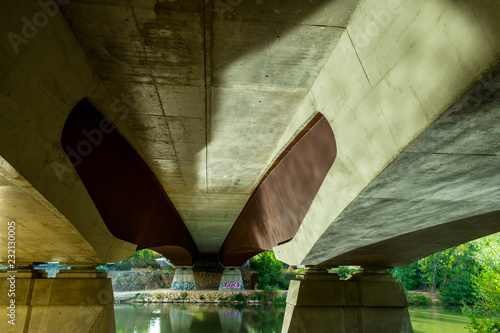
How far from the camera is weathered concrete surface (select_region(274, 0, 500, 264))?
3729 mm

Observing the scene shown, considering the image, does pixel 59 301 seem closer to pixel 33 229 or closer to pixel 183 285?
pixel 33 229

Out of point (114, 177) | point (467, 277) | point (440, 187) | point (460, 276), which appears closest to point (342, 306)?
point (440, 187)

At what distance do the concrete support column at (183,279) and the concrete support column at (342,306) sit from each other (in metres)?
38.9

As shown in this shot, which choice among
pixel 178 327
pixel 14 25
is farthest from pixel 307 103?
pixel 178 327

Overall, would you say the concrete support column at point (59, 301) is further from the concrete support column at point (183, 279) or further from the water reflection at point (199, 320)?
the concrete support column at point (183, 279)

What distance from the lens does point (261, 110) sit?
8.41m

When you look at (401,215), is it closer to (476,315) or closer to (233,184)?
(233,184)

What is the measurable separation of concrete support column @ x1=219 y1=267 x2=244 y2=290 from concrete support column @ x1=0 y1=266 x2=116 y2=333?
126ft

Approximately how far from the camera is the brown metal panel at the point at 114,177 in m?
7.36

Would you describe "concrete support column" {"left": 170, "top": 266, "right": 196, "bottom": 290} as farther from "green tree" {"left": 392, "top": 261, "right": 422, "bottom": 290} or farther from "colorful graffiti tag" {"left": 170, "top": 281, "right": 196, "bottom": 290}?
"green tree" {"left": 392, "top": 261, "right": 422, "bottom": 290}

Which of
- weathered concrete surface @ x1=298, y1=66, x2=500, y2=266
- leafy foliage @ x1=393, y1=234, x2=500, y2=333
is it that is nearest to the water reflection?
leafy foliage @ x1=393, y1=234, x2=500, y2=333

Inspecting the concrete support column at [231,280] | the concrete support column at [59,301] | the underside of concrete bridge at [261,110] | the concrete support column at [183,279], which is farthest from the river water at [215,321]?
the underside of concrete bridge at [261,110]

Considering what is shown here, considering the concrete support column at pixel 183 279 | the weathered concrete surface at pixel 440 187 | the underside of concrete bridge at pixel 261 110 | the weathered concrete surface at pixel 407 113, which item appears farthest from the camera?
the concrete support column at pixel 183 279

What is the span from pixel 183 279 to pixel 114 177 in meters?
43.0
